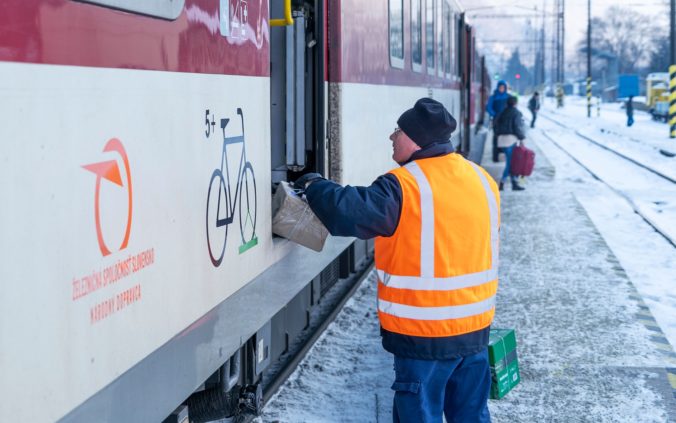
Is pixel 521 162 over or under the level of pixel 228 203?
under

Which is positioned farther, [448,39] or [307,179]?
[448,39]

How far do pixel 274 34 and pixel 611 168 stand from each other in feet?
56.3

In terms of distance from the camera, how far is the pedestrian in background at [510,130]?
51.4 ft

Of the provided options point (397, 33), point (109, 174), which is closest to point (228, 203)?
point (109, 174)

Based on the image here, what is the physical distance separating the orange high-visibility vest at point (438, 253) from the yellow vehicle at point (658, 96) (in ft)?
121

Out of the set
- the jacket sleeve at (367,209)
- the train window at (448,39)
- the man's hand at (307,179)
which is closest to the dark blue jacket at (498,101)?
the train window at (448,39)

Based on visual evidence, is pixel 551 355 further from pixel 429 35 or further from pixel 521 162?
pixel 521 162

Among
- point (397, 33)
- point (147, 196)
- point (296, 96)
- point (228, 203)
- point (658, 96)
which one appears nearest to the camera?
point (147, 196)

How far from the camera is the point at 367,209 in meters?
3.68

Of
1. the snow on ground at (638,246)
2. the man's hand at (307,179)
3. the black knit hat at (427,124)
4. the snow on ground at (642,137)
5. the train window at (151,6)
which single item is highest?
the train window at (151,6)

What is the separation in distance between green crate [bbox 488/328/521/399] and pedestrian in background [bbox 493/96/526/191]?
10313mm

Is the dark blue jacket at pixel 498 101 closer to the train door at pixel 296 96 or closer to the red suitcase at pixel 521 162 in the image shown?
the red suitcase at pixel 521 162

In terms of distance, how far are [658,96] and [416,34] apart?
35.4m

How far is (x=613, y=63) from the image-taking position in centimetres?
8888
